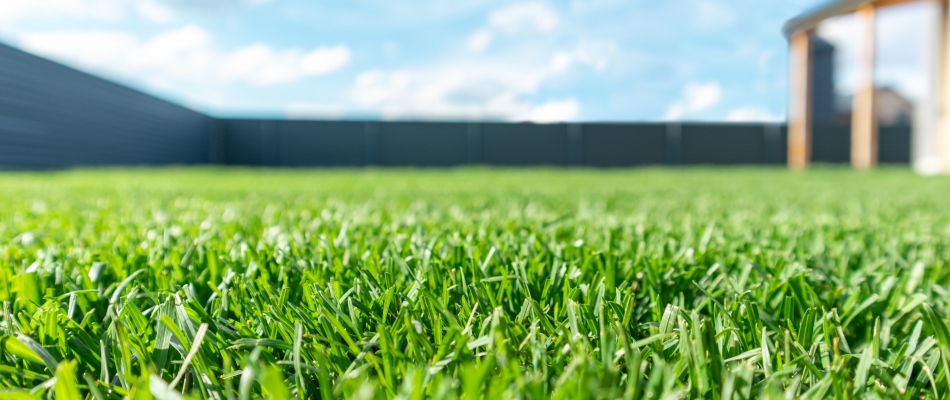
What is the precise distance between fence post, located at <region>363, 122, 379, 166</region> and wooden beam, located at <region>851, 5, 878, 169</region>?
13552 millimetres

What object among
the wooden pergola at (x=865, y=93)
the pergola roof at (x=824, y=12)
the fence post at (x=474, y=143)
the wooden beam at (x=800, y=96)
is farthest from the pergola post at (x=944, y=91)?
the fence post at (x=474, y=143)

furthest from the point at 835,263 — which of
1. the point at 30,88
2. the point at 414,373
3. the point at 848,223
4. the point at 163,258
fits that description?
the point at 30,88

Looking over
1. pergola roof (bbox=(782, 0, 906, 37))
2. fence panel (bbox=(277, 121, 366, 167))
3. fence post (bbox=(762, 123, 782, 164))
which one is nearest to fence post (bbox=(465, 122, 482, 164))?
fence panel (bbox=(277, 121, 366, 167))

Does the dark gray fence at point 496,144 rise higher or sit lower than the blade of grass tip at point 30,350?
higher

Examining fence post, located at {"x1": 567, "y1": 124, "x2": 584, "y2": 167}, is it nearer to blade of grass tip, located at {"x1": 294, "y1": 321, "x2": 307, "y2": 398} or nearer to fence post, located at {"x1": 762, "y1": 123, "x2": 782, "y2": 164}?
fence post, located at {"x1": 762, "y1": 123, "x2": 782, "y2": 164}

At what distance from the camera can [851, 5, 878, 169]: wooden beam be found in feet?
31.4

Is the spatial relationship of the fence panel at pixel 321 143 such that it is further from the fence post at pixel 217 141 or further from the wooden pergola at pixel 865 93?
the wooden pergola at pixel 865 93

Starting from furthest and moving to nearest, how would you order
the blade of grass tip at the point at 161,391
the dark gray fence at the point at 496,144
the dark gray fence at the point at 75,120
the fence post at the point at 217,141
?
1. the dark gray fence at the point at 496,144
2. the fence post at the point at 217,141
3. the dark gray fence at the point at 75,120
4. the blade of grass tip at the point at 161,391

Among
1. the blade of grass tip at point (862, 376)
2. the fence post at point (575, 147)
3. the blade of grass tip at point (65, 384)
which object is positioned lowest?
the blade of grass tip at point (862, 376)

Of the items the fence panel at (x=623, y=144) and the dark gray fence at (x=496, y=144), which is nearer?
the dark gray fence at (x=496, y=144)

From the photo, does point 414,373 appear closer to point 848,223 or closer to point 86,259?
point 86,259

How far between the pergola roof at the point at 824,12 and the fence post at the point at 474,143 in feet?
33.2

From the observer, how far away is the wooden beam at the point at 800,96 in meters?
10.9

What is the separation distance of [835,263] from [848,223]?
2.96 feet
